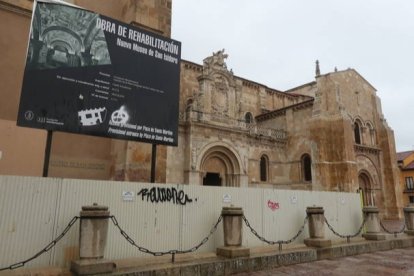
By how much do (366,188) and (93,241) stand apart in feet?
82.7

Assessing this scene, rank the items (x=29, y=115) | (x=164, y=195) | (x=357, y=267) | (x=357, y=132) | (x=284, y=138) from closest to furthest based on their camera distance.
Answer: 1. (x=29, y=115)
2. (x=164, y=195)
3. (x=357, y=267)
4. (x=284, y=138)
5. (x=357, y=132)

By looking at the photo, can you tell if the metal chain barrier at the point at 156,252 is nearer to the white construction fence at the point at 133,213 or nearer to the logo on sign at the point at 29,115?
the white construction fence at the point at 133,213

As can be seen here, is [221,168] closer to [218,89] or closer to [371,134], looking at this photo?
[218,89]

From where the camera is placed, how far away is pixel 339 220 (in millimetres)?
11258

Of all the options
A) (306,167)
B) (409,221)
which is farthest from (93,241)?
(306,167)

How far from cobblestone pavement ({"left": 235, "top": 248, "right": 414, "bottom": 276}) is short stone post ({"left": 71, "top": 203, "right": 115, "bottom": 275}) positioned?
10.3ft

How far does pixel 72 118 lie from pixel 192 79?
17.3 metres

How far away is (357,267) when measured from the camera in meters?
7.90

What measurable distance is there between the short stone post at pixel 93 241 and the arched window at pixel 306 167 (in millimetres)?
20675

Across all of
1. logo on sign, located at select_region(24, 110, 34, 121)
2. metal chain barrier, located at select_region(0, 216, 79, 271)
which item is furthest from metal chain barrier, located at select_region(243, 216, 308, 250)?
logo on sign, located at select_region(24, 110, 34, 121)

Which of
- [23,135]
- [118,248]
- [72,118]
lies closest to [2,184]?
[72,118]

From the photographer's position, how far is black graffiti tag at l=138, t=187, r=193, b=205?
7.24 meters

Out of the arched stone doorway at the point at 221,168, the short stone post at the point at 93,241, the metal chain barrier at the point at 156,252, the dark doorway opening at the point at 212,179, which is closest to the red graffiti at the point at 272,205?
the metal chain barrier at the point at 156,252

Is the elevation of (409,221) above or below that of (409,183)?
below
